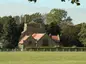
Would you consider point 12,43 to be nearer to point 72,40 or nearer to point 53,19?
point 72,40

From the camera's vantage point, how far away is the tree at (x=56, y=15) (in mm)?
148875

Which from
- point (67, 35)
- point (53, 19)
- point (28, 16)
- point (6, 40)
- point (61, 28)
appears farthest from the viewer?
point (28, 16)

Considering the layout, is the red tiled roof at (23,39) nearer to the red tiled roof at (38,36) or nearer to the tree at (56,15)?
the red tiled roof at (38,36)

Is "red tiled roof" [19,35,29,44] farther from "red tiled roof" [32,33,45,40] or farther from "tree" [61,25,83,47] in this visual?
"tree" [61,25,83,47]

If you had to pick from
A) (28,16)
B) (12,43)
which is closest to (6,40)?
(12,43)

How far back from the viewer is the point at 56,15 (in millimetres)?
152250

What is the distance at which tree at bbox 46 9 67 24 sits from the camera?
149 m

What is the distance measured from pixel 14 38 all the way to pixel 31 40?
19.7 ft

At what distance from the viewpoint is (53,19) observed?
147750 millimetres
